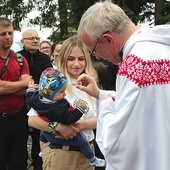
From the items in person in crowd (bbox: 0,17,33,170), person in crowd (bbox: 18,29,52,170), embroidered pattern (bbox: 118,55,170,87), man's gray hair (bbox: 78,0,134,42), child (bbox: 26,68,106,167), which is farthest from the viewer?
person in crowd (bbox: 18,29,52,170)

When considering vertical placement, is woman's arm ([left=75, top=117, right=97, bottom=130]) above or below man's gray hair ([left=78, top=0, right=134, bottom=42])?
below

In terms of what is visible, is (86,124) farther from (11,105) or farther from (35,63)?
(35,63)

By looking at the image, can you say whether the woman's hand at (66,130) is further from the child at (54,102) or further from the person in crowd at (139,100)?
the person in crowd at (139,100)

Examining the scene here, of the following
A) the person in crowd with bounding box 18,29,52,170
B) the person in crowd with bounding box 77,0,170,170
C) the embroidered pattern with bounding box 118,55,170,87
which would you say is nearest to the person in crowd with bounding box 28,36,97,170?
the person in crowd with bounding box 77,0,170,170

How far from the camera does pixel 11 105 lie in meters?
3.89

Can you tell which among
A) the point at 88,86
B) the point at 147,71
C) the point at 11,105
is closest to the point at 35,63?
the point at 11,105

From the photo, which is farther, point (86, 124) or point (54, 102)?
point (86, 124)

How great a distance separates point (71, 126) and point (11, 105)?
4.93 feet

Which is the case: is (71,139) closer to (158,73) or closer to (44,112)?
(44,112)

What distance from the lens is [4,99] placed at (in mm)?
3840

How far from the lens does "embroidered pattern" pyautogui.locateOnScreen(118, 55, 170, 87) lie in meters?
1.59

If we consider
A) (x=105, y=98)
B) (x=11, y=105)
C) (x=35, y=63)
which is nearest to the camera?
(x=105, y=98)

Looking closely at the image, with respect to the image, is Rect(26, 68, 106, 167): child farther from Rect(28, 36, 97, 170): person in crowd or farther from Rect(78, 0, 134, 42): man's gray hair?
Rect(78, 0, 134, 42): man's gray hair

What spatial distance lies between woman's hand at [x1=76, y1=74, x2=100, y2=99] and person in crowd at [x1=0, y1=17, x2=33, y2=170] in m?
1.67
